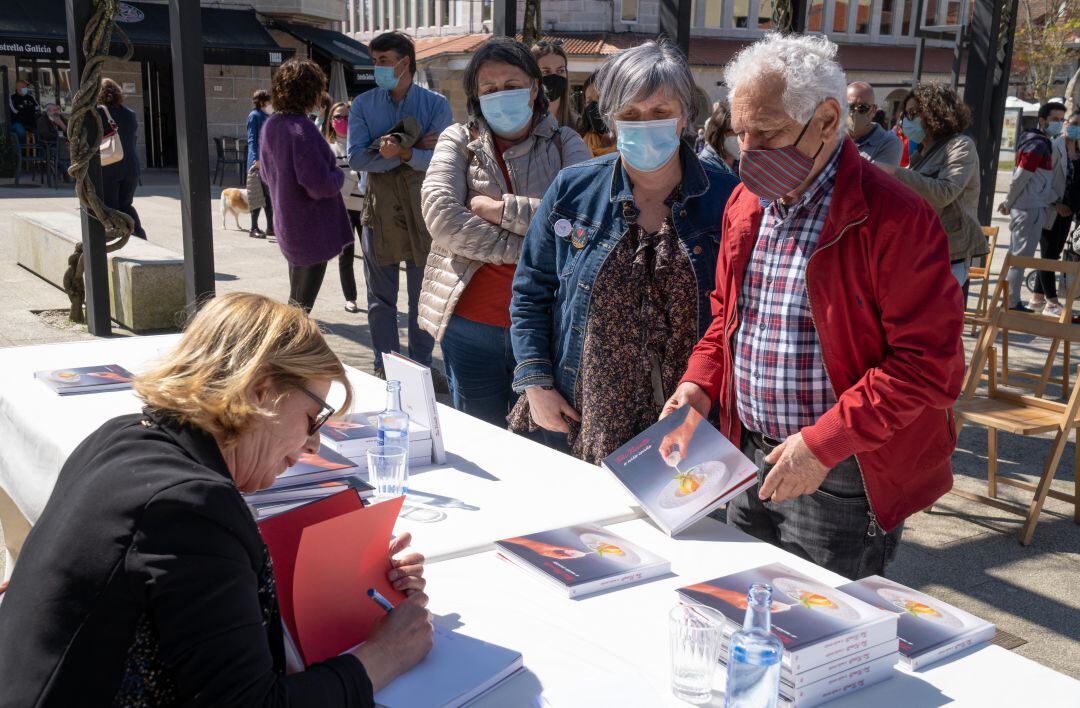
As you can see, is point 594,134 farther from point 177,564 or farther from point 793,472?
point 177,564

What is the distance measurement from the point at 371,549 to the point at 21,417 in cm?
165

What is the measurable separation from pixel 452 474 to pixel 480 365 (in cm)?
83

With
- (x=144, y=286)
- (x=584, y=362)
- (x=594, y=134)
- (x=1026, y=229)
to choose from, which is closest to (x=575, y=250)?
(x=584, y=362)

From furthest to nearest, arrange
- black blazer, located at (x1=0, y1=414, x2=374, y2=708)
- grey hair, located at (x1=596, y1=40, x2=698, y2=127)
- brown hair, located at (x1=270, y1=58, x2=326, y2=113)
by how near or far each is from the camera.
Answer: brown hair, located at (x1=270, y1=58, x2=326, y2=113)
grey hair, located at (x1=596, y1=40, x2=698, y2=127)
black blazer, located at (x1=0, y1=414, x2=374, y2=708)

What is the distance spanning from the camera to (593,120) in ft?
16.1

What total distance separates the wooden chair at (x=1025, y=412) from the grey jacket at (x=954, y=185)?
2.04ft

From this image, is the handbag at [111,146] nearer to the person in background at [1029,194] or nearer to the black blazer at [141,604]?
the black blazer at [141,604]

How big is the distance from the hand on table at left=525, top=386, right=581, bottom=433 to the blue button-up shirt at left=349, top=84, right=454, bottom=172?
114 inches

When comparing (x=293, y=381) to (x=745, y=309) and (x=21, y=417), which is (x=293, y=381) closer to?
(x=745, y=309)

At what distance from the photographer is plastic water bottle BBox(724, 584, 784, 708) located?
141 cm

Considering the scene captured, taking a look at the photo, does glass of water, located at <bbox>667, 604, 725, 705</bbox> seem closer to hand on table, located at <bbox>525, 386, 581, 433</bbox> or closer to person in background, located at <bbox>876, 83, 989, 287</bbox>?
hand on table, located at <bbox>525, 386, 581, 433</bbox>

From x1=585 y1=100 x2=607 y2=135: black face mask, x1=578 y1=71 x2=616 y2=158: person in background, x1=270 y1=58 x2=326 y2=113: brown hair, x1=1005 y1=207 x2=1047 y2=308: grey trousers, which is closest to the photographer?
x1=585 y1=100 x2=607 y2=135: black face mask

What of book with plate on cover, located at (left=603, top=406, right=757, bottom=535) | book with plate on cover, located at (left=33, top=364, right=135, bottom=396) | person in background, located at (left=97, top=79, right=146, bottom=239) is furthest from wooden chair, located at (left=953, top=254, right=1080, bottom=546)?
person in background, located at (left=97, top=79, right=146, bottom=239)

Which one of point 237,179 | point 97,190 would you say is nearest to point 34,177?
point 237,179
